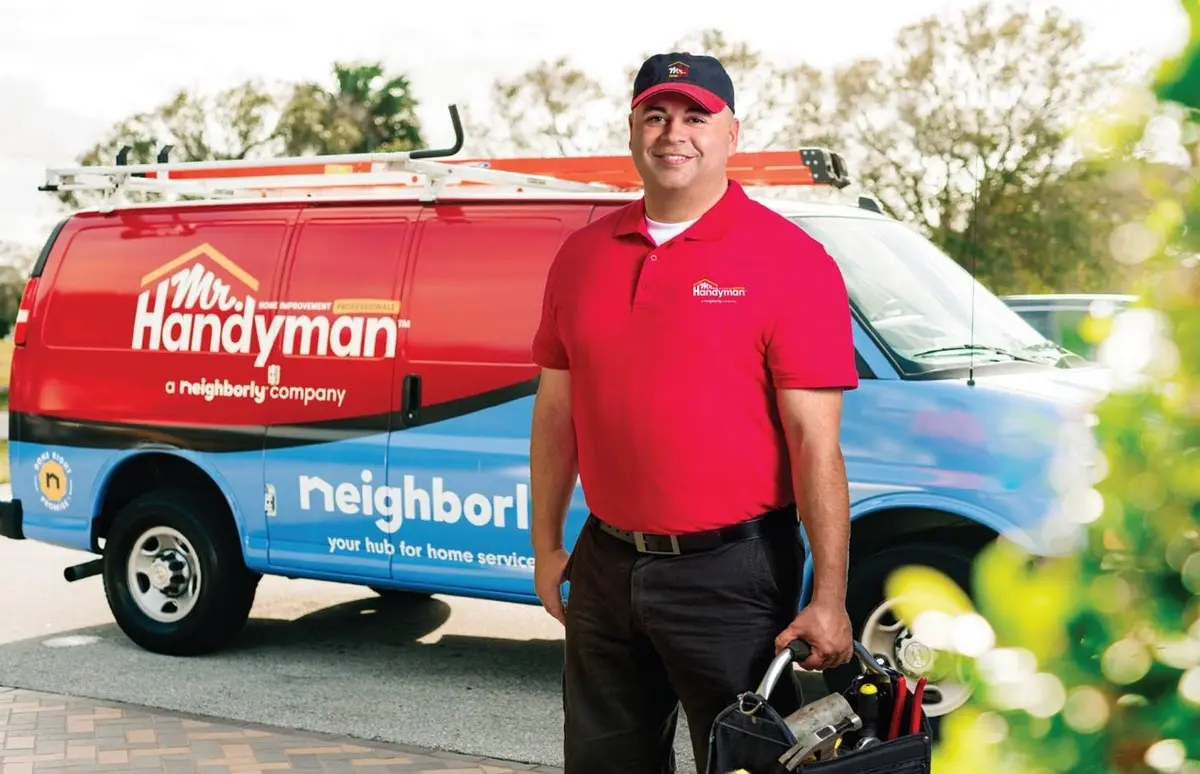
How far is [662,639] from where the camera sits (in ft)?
11.1

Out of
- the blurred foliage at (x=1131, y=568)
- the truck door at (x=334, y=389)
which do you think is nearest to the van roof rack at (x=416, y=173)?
the truck door at (x=334, y=389)

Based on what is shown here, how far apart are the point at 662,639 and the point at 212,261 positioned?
14.9ft

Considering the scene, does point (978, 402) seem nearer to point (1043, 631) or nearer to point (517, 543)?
point (517, 543)

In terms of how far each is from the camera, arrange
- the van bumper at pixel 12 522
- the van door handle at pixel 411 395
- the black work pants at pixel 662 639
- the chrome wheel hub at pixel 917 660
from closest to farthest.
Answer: the chrome wheel hub at pixel 917 660 → the black work pants at pixel 662 639 → the van door handle at pixel 411 395 → the van bumper at pixel 12 522

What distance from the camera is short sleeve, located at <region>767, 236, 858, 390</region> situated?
10.7ft

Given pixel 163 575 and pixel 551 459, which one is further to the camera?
pixel 163 575

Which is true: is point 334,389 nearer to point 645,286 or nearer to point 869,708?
point 645,286

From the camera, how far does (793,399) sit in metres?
3.28

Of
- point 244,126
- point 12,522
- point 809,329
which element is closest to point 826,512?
point 809,329

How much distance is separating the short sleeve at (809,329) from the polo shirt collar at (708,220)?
16 cm

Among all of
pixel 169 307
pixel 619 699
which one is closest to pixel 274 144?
pixel 169 307

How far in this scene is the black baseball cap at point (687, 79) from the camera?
3.40m

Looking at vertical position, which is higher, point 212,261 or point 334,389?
point 212,261

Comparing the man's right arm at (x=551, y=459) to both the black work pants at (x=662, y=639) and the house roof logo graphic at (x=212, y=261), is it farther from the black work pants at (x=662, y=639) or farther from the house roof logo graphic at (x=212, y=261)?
the house roof logo graphic at (x=212, y=261)
